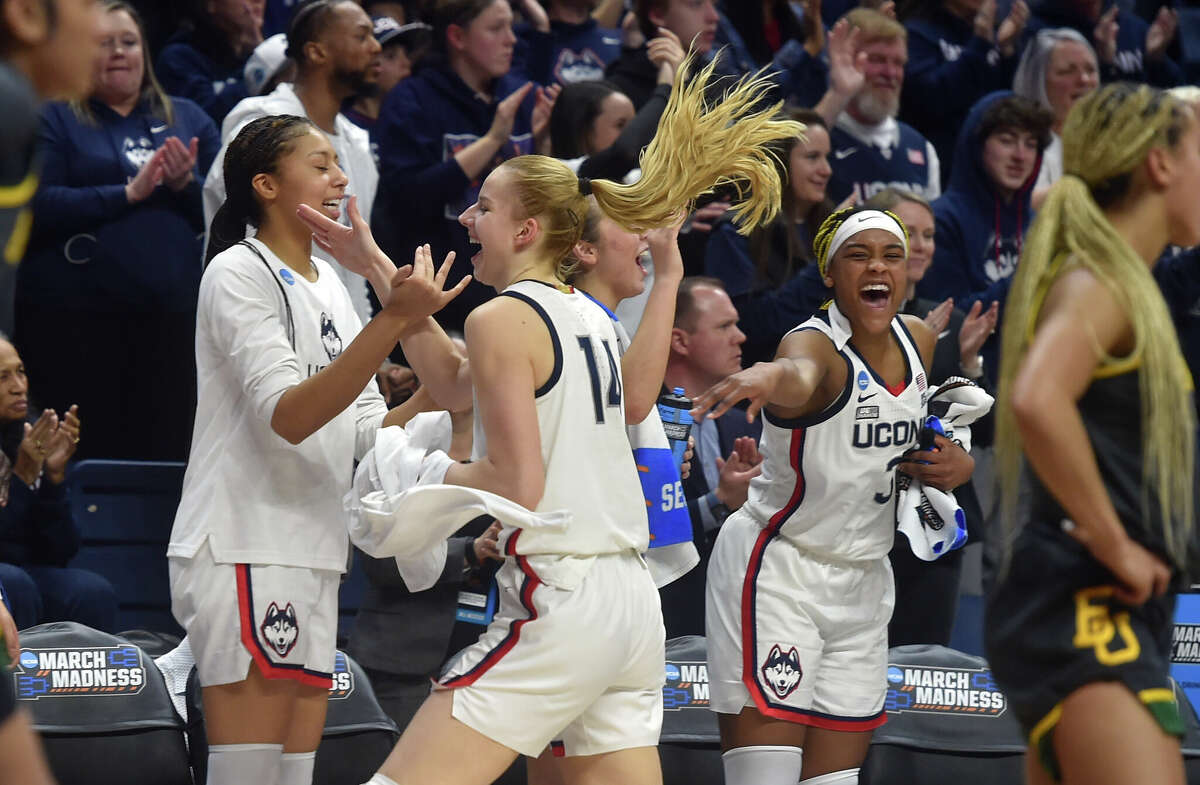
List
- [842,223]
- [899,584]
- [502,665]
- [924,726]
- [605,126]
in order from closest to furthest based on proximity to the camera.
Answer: [502,665]
[842,223]
[924,726]
[899,584]
[605,126]

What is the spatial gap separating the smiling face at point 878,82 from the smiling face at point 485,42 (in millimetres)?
1871

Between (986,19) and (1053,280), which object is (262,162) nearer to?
(1053,280)

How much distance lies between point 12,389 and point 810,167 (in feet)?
11.3

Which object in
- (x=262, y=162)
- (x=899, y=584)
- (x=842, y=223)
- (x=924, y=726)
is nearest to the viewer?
(x=262, y=162)

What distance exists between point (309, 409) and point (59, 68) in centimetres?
165

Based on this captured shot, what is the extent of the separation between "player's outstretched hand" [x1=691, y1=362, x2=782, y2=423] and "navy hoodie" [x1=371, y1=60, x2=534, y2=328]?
2.85 metres

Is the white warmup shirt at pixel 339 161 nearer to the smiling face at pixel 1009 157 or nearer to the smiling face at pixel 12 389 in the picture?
the smiling face at pixel 12 389

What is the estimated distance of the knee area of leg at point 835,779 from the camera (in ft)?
15.4

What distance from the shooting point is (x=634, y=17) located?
26.1 ft

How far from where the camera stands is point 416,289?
12.3 feet

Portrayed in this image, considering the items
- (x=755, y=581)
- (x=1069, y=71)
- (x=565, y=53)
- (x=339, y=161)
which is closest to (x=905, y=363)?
(x=755, y=581)

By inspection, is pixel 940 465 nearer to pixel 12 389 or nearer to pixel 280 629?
pixel 280 629

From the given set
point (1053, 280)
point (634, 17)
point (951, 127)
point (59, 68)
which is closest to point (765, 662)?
point (1053, 280)

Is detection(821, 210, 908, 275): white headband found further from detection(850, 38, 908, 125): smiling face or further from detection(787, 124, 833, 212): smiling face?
detection(850, 38, 908, 125): smiling face
